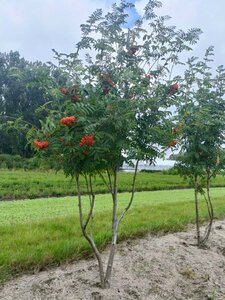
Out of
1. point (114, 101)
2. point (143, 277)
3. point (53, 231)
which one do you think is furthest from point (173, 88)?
point (53, 231)

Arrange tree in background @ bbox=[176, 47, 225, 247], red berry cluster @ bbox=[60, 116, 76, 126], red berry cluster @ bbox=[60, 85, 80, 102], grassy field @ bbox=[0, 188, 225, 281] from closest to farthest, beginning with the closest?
red berry cluster @ bbox=[60, 116, 76, 126], red berry cluster @ bbox=[60, 85, 80, 102], grassy field @ bbox=[0, 188, 225, 281], tree in background @ bbox=[176, 47, 225, 247]

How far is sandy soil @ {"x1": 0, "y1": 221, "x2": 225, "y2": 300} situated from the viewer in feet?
12.8

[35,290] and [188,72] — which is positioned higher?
[188,72]

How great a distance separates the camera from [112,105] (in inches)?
135

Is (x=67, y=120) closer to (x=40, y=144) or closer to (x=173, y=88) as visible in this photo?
(x=40, y=144)

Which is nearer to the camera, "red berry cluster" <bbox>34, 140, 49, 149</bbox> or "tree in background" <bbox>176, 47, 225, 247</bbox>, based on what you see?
"red berry cluster" <bbox>34, 140, 49, 149</bbox>

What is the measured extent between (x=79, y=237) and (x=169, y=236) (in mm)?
1811

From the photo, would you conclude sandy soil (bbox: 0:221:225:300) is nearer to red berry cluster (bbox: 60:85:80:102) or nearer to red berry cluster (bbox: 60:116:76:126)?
red berry cluster (bbox: 60:116:76:126)

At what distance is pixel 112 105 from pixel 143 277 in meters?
2.30

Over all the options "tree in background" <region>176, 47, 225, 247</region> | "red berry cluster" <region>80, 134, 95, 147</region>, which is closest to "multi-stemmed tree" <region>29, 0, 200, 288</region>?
"red berry cluster" <region>80, 134, 95, 147</region>

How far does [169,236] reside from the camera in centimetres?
652

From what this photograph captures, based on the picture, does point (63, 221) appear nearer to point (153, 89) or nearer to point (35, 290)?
point (35, 290)

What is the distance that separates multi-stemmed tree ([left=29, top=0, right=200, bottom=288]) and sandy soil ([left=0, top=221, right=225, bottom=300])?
0.24 m

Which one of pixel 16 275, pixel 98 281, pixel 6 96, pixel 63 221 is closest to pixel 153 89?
pixel 98 281
